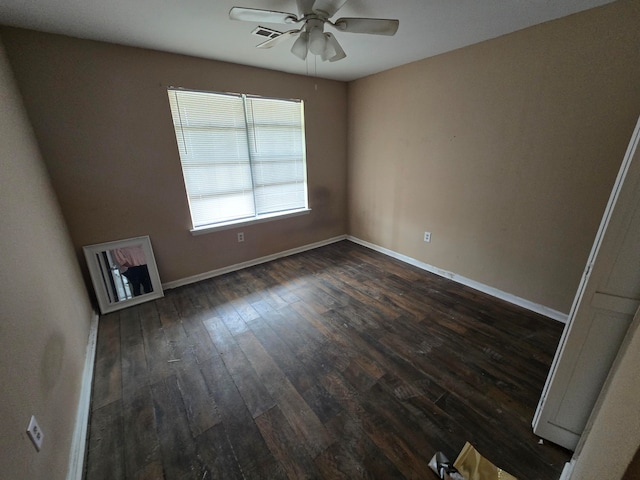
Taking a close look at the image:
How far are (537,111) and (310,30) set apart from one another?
76.7 inches

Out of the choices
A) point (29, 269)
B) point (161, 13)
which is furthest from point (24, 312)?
point (161, 13)

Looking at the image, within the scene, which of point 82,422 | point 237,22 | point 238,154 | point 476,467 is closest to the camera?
point 476,467

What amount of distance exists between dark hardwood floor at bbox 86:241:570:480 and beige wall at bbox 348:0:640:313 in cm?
56

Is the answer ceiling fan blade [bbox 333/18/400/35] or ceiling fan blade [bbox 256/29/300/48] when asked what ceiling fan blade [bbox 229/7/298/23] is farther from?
ceiling fan blade [bbox 333/18/400/35]

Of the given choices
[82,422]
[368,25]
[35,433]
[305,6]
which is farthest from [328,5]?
[82,422]

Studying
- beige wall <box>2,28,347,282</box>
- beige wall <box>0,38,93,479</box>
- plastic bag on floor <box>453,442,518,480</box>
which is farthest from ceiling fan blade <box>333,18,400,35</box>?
plastic bag on floor <box>453,442,518,480</box>

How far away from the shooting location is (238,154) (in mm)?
3084

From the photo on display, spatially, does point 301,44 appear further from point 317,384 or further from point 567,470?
point 567,470

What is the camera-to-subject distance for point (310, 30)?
1.69 metres

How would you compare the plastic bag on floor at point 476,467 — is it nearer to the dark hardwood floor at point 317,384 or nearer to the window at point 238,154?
the dark hardwood floor at point 317,384

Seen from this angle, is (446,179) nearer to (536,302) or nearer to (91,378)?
(536,302)

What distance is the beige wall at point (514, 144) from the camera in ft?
5.95

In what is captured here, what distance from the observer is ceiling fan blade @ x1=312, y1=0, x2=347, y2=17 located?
4.73 feet

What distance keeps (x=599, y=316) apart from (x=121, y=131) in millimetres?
3589
